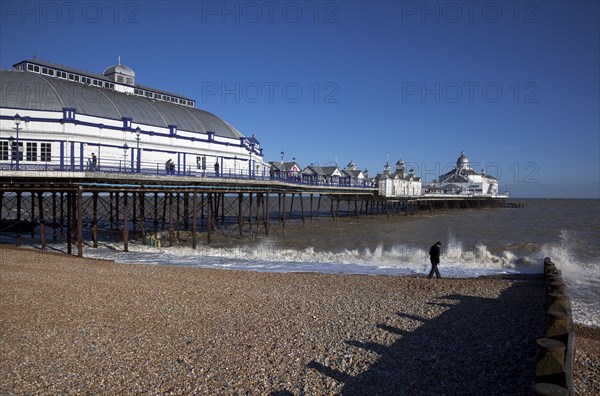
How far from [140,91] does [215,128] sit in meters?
6.87

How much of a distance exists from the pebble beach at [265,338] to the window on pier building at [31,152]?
10.8m

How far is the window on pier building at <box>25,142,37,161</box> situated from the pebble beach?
1084 cm

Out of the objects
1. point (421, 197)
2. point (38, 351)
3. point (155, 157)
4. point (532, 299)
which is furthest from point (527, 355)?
point (421, 197)

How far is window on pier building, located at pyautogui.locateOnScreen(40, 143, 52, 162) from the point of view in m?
22.2

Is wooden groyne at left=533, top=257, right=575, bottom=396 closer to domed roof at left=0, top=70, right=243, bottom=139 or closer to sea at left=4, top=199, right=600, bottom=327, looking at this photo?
sea at left=4, top=199, right=600, bottom=327

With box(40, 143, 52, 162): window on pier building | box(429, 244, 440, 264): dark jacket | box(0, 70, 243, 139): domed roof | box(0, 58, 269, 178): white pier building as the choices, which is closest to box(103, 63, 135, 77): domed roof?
box(0, 58, 269, 178): white pier building

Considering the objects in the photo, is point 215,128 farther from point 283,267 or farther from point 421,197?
point 421,197

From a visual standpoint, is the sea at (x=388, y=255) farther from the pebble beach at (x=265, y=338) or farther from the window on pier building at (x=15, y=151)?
the window on pier building at (x=15, y=151)

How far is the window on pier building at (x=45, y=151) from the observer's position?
2223 cm

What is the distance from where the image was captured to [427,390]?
6008 millimetres

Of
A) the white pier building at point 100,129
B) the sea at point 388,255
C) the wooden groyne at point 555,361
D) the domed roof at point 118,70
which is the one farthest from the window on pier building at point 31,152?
the wooden groyne at point 555,361

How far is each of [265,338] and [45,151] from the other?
63.3 feet

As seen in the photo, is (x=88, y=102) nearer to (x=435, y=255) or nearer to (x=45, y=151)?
(x=45, y=151)

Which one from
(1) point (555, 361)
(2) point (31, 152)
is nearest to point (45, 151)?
(2) point (31, 152)
